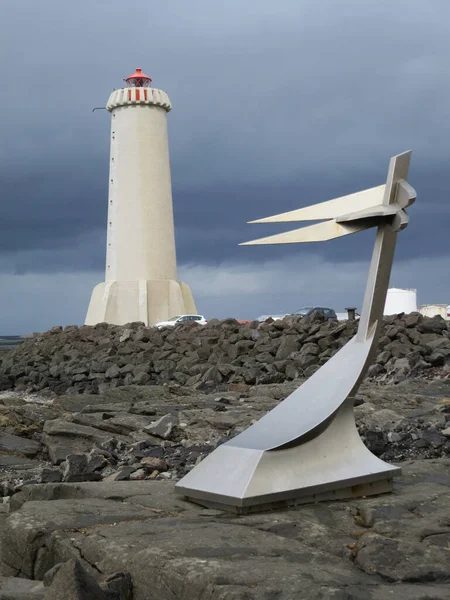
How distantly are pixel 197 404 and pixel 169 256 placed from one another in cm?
1862

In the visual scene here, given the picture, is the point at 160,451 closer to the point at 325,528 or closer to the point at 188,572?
the point at 325,528

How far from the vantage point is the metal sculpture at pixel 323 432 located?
4.93m

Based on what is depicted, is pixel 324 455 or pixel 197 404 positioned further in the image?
pixel 197 404

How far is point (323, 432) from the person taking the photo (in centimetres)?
530

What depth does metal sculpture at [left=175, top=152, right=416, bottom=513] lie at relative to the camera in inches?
194

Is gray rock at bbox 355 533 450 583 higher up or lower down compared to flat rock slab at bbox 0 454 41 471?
lower down

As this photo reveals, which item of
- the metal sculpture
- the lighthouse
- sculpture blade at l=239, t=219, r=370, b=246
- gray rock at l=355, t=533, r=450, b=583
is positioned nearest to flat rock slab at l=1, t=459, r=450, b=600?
gray rock at l=355, t=533, r=450, b=583

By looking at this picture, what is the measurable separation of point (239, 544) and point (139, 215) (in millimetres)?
25372

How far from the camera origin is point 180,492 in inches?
204

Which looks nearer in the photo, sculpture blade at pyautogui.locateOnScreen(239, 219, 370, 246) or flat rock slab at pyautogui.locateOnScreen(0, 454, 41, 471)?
sculpture blade at pyautogui.locateOnScreen(239, 219, 370, 246)

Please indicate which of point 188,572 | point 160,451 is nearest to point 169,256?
point 160,451

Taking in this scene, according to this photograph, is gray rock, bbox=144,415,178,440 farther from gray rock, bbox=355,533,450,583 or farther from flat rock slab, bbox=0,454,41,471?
gray rock, bbox=355,533,450,583

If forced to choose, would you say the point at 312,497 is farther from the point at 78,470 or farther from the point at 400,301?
the point at 400,301

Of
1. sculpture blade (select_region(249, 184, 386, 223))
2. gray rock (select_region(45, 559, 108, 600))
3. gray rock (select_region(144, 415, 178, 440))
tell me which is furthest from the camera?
gray rock (select_region(144, 415, 178, 440))
